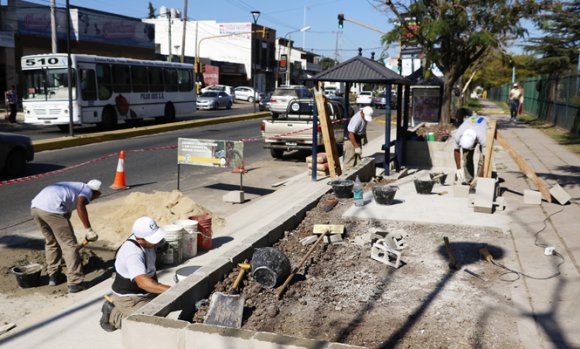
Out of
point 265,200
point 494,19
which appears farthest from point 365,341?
point 494,19

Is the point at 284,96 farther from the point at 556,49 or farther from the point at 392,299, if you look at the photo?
the point at 392,299

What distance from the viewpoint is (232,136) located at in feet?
76.3

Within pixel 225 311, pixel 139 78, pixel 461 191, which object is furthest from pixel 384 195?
pixel 139 78

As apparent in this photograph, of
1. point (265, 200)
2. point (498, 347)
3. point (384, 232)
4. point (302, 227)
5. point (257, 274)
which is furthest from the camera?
point (265, 200)

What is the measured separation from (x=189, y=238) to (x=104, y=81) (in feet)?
56.1

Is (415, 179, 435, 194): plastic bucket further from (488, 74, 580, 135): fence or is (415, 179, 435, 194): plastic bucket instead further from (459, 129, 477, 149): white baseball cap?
(488, 74, 580, 135): fence

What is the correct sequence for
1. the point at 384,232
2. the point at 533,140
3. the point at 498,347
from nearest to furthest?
the point at 498,347 → the point at 384,232 → the point at 533,140

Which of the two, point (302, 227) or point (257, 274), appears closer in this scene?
point (257, 274)

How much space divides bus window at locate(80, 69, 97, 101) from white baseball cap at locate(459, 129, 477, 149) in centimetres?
1573

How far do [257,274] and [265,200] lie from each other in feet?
18.0

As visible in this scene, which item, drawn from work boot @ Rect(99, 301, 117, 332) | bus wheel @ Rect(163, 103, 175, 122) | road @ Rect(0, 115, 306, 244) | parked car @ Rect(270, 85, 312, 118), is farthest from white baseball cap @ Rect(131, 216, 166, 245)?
parked car @ Rect(270, 85, 312, 118)

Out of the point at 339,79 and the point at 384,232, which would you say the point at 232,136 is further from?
the point at 384,232

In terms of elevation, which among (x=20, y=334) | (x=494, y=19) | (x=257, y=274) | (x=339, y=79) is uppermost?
(x=494, y=19)

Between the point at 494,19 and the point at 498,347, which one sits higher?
the point at 494,19
